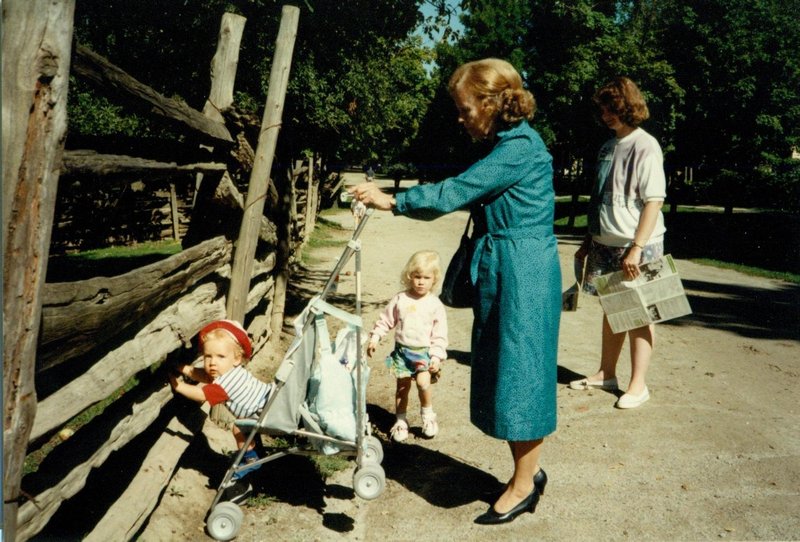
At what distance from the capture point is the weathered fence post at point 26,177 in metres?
1.80

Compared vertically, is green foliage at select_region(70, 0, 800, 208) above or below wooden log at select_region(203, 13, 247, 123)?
above

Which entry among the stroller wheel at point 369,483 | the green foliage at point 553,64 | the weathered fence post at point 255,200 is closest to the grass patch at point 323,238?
the green foliage at point 553,64

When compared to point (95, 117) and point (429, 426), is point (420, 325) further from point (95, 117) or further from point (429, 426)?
point (95, 117)

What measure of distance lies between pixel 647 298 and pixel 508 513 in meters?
1.87

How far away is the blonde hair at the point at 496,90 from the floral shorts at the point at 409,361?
1682 millimetres

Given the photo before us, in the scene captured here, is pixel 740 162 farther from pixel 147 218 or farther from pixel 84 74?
pixel 84 74

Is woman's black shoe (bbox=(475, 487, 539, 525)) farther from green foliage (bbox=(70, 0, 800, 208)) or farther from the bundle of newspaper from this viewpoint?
green foliage (bbox=(70, 0, 800, 208))

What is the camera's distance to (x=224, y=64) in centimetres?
430

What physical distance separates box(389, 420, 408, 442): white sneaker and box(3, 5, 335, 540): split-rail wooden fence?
3.91 feet

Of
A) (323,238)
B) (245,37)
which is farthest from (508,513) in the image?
(323,238)

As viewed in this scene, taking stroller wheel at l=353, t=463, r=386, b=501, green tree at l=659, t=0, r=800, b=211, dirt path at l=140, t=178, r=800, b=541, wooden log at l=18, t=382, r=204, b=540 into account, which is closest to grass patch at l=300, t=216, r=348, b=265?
dirt path at l=140, t=178, r=800, b=541

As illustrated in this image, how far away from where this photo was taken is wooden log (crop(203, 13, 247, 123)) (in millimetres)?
4281

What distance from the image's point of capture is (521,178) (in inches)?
120

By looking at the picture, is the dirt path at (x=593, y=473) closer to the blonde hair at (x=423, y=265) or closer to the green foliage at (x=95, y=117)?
the blonde hair at (x=423, y=265)
